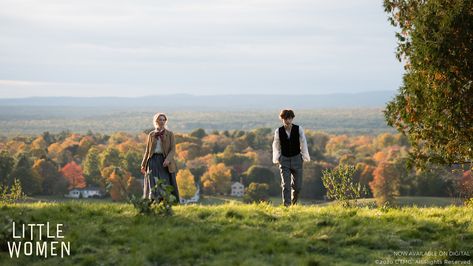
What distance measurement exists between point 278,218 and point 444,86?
4.16 m

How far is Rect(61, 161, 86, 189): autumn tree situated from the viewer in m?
Result: 101

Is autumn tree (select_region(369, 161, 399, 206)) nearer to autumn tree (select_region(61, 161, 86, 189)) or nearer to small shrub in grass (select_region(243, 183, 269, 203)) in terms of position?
small shrub in grass (select_region(243, 183, 269, 203))

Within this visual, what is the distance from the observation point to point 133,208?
14.1 meters

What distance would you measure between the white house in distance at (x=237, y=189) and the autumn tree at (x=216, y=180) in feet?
3.17

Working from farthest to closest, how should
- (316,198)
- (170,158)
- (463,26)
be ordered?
(316,198) < (170,158) < (463,26)

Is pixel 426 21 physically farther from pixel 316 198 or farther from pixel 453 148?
pixel 316 198

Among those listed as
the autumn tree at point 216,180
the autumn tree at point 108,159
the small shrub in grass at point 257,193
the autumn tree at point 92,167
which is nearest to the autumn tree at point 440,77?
the small shrub in grass at point 257,193

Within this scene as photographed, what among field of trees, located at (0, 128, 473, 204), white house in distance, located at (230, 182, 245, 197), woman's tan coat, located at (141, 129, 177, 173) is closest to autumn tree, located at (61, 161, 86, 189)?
field of trees, located at (0, 128, 473, 204)

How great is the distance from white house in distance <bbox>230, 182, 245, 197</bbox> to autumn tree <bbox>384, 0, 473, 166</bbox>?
88584mm

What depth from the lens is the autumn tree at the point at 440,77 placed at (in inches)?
503

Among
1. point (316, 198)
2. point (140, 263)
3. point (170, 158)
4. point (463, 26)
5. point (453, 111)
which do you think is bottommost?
point (316, 198)

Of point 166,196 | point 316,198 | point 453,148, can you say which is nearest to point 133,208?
point 166,196

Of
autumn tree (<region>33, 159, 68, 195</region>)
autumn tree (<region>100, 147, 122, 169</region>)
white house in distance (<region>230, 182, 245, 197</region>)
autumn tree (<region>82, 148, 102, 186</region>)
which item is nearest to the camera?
autumn tree (<region>33, 159, 68, 195</region>)

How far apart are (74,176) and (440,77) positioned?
3743 inches
